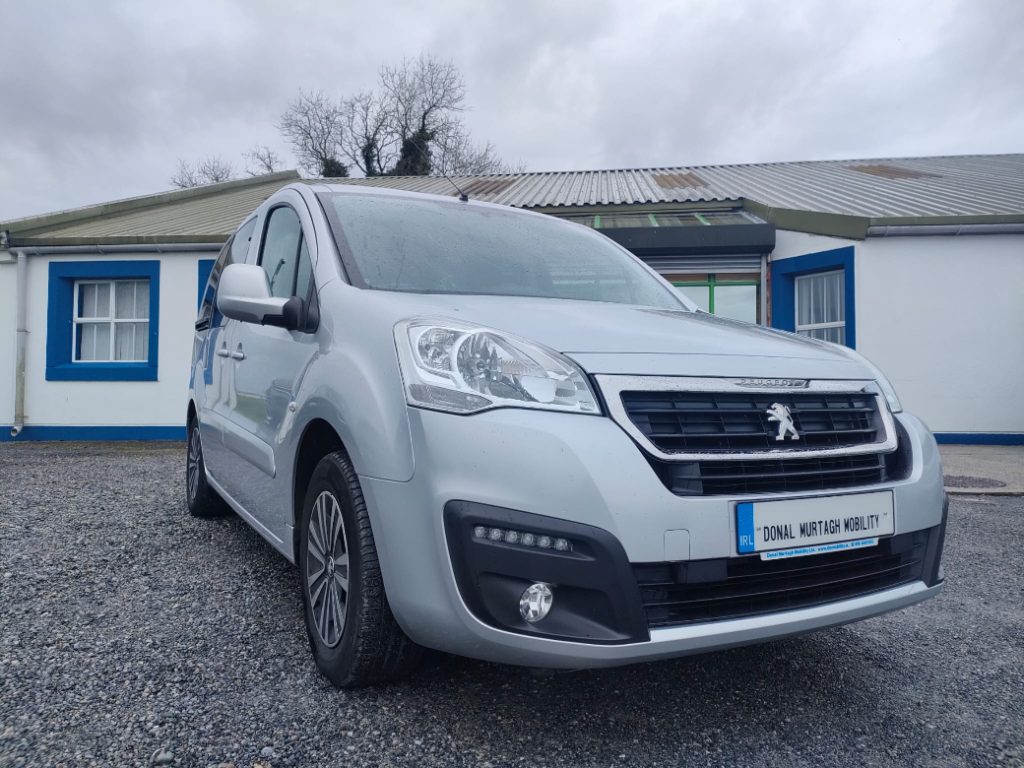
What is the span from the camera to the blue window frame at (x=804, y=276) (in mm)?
8859

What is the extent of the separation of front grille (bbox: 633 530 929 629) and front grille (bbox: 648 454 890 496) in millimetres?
165

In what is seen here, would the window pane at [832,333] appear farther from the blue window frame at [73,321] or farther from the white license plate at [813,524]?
the blue window frame at [73,321]

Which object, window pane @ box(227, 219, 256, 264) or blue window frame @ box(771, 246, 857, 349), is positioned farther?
blue window frame @ box(771, 246, 857, 349)

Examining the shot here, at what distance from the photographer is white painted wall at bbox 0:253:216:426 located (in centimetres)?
1013

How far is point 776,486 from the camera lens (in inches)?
71.5

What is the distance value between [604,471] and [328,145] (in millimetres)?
34466

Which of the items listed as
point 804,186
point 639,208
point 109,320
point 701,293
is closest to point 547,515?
point 701,293

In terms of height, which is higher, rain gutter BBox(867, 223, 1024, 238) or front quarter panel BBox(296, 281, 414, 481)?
rain gutter BBox(867, 223, 1024, 238)

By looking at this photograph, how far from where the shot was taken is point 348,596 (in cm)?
195

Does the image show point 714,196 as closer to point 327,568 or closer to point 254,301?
point 254,301

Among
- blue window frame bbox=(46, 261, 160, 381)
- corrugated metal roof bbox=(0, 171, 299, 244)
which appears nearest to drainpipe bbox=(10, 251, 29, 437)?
blue window frame bbox=(46, 261, 160, 381)

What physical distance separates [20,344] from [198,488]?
306 inches

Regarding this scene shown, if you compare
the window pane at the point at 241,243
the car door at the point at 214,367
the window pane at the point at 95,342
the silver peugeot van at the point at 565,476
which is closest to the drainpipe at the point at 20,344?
the window pane at the point at 95,342

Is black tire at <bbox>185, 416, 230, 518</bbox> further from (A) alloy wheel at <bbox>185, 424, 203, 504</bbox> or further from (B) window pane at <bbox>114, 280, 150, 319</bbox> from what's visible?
(B) window pane at <bbox>114, 280, 150, 319</bbox>
